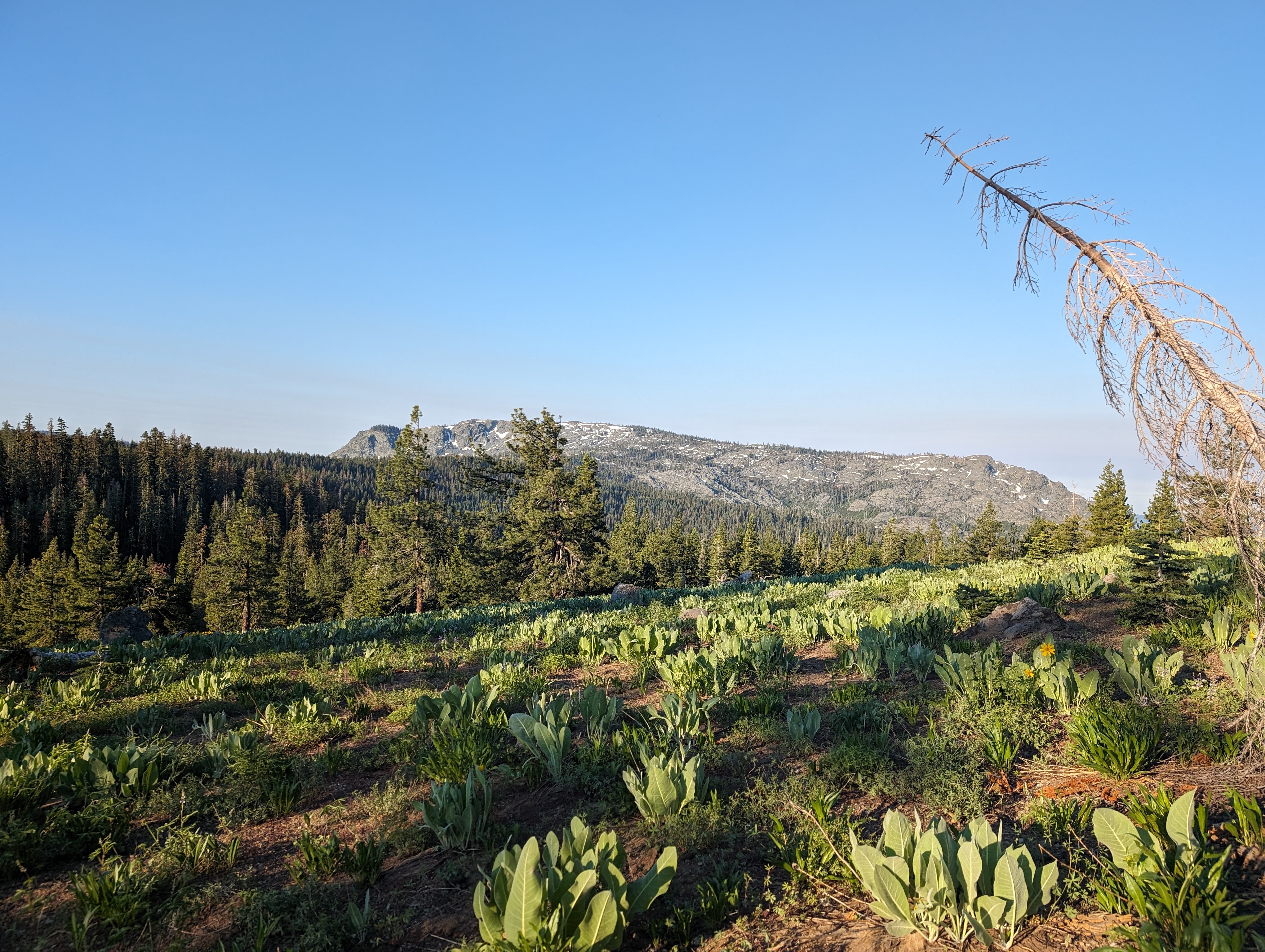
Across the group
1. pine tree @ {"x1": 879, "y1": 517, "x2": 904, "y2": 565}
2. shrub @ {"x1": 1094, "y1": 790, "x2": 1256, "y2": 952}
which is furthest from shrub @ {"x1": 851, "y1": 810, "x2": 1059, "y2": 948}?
pine tree @ {"x1": 879, "y1": 517, "x2": 904, "y2": 565}

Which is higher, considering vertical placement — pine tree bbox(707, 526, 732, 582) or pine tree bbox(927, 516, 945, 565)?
pine tree bbox(927, 516, 945, 565)

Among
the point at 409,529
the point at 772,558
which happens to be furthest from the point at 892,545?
the point at 409,529

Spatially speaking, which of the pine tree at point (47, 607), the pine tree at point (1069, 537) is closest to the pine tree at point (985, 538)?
the pine tree at point (1069, 537)

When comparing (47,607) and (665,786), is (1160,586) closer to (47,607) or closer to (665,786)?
(665,786)

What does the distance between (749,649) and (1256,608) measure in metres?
4.35

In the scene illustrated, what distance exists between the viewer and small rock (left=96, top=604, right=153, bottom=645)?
15.9m

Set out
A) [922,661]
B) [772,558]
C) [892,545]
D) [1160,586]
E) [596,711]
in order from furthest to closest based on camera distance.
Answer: [892,545] < [772,558] < [1160,586] < [922,661] < [596,711]

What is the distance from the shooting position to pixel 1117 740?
384 cm

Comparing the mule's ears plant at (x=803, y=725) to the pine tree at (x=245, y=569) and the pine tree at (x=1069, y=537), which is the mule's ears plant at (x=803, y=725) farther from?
the pine tree at (x=1069, y=537)

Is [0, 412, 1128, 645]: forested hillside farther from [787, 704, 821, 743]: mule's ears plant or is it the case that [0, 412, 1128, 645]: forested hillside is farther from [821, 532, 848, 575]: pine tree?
A: [787, 704, 821, 743]: mule's ears plant

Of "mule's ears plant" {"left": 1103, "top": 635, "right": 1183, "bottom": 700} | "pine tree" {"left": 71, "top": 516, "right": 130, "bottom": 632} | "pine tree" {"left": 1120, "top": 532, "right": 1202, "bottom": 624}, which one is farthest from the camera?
"pine tree" {"left": 71, "top": 516, "right": 130, "bottom": 632}

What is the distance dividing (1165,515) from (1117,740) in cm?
323

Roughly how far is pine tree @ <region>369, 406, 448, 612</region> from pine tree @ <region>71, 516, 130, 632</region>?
94.6ft

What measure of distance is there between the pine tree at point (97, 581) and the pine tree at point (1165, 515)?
198 feet
